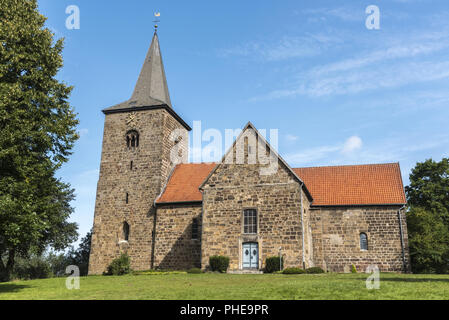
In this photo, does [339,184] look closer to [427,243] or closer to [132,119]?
[427,243]

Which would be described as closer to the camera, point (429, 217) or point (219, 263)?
point (219, 263)

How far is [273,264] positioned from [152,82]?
69.2 feet

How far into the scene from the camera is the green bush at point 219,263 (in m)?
23.9

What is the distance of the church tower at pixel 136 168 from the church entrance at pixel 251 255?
907 cm

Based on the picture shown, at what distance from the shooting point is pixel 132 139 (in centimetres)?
3466

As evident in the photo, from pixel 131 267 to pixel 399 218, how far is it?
65.9 ft

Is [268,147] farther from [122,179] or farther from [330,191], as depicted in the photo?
[122,179]

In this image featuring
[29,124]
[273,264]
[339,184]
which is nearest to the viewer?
[29,124]

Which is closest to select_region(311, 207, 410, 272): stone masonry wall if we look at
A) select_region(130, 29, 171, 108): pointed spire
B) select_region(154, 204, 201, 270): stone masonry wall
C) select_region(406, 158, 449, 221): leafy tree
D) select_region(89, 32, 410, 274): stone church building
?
select_region(89, 32, 410, 274): stone church building

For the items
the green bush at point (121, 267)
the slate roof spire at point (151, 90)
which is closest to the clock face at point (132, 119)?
the slate roof spire at point (151, 90)
